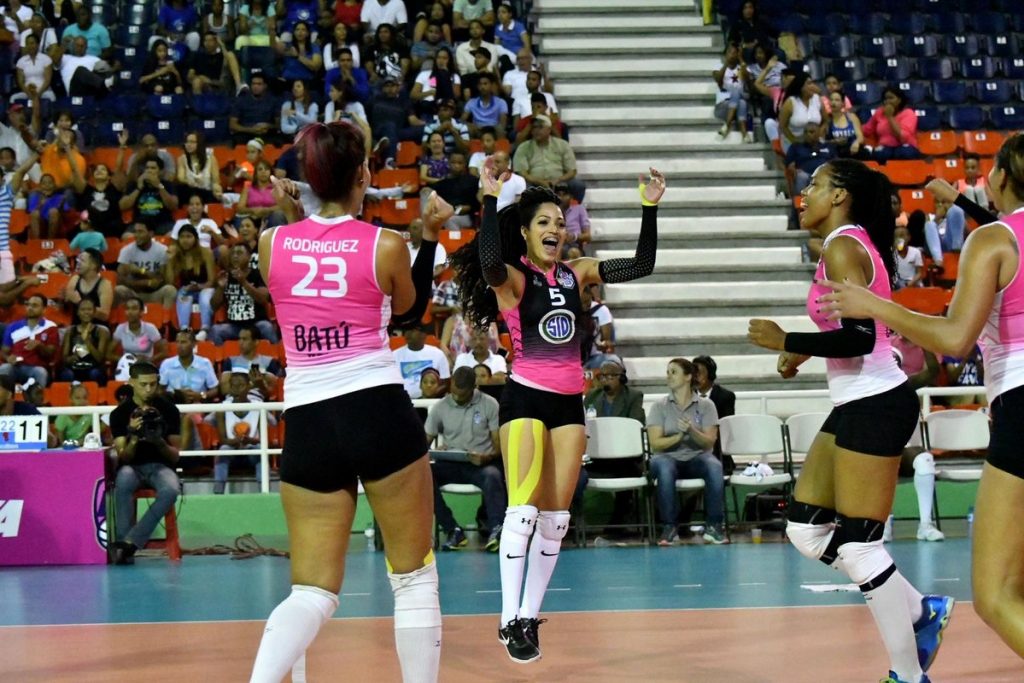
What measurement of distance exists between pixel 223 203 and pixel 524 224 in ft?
32.1

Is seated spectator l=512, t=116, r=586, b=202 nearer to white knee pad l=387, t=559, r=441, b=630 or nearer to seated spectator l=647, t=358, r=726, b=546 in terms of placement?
seated spectator l=647, t=358, r=726, b=546

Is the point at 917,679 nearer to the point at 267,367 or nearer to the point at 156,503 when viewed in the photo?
the point at 156,503

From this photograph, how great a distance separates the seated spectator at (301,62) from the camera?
58.2 feet

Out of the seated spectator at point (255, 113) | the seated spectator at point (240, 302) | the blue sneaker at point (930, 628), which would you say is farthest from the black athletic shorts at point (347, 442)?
the seated spectator at point (255, 113)

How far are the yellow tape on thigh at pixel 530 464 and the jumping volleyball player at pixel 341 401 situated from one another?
2.07 metres

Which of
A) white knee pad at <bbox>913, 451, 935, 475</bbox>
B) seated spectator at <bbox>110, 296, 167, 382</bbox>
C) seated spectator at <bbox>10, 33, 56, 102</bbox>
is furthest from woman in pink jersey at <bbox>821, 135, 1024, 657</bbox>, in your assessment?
seated spectator at <bbox>10, 33, 56, 102</bbox>

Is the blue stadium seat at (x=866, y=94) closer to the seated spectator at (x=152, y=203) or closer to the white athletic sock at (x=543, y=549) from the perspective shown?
the seated spectator at (x=152, y=203)

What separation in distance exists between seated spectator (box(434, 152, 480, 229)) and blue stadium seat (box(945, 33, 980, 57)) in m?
7.58

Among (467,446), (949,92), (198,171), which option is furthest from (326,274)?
(949,92)

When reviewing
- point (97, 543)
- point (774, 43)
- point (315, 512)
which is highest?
point (774, 43)

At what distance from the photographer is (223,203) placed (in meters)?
16.2

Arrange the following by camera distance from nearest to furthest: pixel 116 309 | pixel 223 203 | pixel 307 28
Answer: pixel 116 309 < pixel 223 203 < pixel 307 28

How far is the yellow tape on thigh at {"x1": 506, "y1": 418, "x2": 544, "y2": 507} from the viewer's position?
261 inches

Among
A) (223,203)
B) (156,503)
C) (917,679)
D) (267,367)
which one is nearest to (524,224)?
(917,679)
